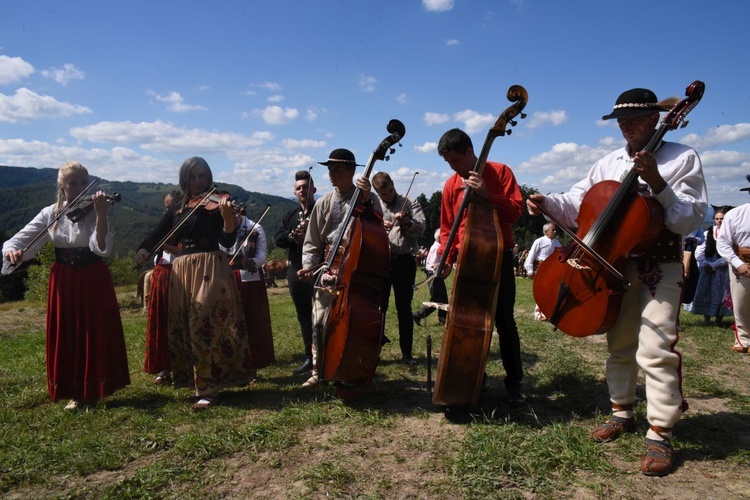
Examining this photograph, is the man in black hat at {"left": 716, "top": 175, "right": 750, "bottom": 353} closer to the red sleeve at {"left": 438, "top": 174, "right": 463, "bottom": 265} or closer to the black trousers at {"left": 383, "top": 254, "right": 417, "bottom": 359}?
the black trousers at {"left": 383, "top": 254, "right": 417, "bottom": 359}

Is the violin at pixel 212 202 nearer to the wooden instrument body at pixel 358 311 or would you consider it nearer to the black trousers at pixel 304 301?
the wooden instrument body at pixel 358 311

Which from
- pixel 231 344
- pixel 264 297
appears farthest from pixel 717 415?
pixel 264 297

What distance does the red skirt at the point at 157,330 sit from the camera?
5242 millimetres

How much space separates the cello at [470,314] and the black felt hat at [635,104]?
1.04m

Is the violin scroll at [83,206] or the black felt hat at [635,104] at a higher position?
the black felt hat at [635,104]

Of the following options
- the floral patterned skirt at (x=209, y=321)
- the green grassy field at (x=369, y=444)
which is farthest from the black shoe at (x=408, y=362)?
the floral patterned skirt at (x=209, y=321)

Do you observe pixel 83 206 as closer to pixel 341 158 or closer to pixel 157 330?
pixel 157 330

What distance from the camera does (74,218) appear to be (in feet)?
14.7

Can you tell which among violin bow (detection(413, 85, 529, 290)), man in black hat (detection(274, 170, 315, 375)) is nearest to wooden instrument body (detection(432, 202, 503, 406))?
violin bow (detection(413, 85, 529, 290))

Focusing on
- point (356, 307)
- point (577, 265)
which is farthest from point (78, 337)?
point (577, 265)

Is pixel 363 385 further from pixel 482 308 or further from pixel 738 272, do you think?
pixel 738 272

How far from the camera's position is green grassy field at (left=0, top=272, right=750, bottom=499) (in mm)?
2840

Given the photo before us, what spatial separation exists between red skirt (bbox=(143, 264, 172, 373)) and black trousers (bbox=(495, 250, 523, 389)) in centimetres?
342

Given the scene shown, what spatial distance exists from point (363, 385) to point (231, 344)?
1.34 m
